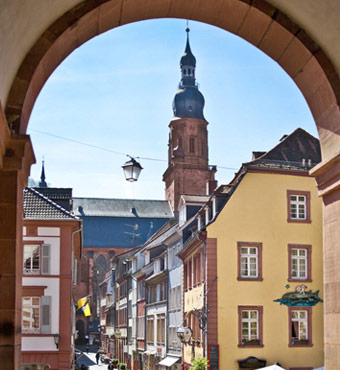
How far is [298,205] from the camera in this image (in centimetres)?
3019

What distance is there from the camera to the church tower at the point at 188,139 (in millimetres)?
92375

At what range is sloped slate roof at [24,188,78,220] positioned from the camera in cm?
2622

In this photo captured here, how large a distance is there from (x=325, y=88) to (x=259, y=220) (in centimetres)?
2170

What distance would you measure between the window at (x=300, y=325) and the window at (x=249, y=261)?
1870 millimetres

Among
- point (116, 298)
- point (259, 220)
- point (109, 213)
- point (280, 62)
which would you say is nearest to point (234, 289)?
point (259, 220)

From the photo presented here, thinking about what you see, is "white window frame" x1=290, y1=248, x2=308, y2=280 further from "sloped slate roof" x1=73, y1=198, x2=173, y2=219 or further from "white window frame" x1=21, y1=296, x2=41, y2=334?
"sloped slate roof" x1=73, y1=198, x2=173, y2=219

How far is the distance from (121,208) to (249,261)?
84572 millimetres

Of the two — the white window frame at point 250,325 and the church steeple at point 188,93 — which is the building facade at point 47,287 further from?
the church steeple at point 188,93

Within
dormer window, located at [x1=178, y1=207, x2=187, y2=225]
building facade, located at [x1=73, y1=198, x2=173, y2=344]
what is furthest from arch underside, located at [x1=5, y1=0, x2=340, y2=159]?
building facade, located at [x1=73, y1=198, x2=173, y2=344]

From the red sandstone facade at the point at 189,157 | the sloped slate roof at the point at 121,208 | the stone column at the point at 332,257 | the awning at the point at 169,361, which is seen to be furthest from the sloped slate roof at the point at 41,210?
the sloped slate roof at the point at 121,208

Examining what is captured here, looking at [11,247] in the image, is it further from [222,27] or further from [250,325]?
[250,325]

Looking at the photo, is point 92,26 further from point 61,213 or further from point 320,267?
point 320,267

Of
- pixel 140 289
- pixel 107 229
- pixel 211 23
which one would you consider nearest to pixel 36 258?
pixel 211 23

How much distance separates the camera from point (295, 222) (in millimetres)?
29812
